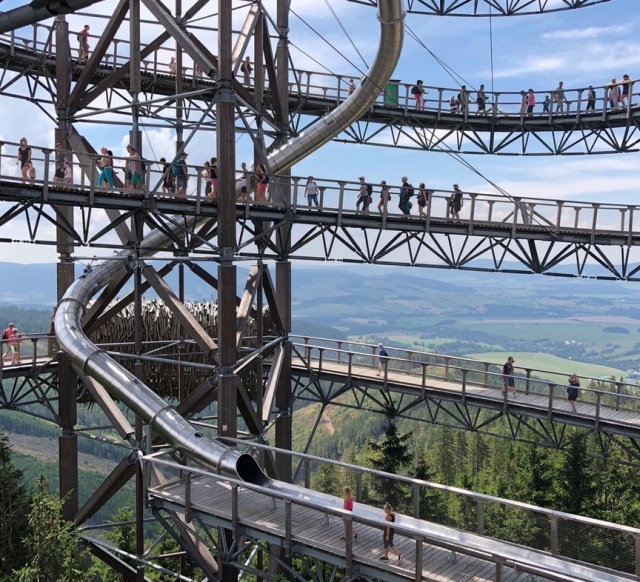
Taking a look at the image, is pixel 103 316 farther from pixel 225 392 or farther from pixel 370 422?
→ pixel 370 422

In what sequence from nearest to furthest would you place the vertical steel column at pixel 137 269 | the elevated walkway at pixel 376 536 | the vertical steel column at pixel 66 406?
the elevated walkway at pixel 376 536
the vertical steel column at pixel 137 269
the vertical steel column at pixel 66 406

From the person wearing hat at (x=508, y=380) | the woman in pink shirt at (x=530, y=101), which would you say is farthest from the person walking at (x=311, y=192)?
the woman in pink shirt at (x=530, y=101)

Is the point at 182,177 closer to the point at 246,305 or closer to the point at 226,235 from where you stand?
the point at 226,235

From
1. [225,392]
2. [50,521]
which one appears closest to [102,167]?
[225,392]

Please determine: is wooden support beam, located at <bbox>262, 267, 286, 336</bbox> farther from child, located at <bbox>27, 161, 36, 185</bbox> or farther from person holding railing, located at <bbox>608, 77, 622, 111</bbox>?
person holding railing, located at <bbox>608, 77, 622, 111</bbox>

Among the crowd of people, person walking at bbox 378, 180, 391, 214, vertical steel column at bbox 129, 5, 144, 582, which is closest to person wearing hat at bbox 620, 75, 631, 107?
the crowd of people

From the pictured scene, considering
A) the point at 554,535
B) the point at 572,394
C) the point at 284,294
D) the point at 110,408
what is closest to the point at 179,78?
the point at 284,294

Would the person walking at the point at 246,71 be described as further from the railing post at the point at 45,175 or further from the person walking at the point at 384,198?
the railing post at the point at 45,175
